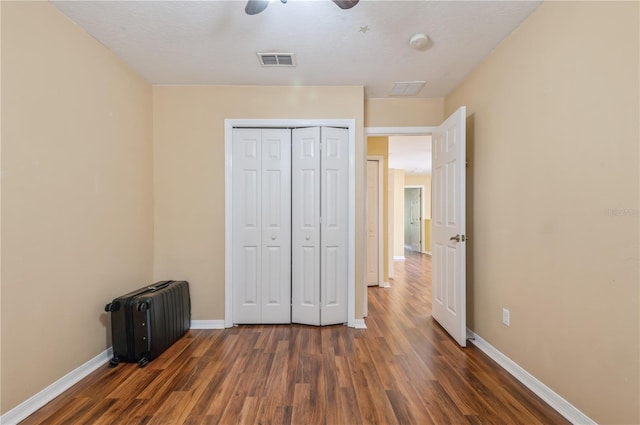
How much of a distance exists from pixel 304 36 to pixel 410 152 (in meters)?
4.42

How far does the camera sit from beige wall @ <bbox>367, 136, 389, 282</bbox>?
4441mm

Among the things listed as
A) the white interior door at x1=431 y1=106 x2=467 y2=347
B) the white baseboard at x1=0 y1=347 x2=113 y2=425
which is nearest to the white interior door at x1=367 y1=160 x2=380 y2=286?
the white interior door at x1=431 y1=106 x2=467 y2=347

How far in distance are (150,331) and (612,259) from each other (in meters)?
3.04

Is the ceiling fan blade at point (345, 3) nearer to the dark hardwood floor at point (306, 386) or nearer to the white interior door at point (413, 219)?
the dark hardwood floor at point (306, 386)

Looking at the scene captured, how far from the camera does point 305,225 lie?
2916 millimetres

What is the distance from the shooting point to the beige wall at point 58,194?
155 centimetres

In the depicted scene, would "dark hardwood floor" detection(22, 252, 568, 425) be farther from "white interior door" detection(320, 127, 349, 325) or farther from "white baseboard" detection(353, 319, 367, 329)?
"white interior door" detection(320, 127, 349, 325)

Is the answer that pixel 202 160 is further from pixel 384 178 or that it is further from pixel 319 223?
pixel 384 178

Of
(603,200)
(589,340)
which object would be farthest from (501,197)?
(589,340)

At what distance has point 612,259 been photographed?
136 centimetres

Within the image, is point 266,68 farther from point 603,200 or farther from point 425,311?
point 425,311

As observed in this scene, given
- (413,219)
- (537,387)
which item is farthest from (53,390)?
(413,219)

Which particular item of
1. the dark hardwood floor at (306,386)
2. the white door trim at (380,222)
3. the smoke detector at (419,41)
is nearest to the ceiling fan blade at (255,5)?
the smoke detector at (419,41)

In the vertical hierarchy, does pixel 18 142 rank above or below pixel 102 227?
above
